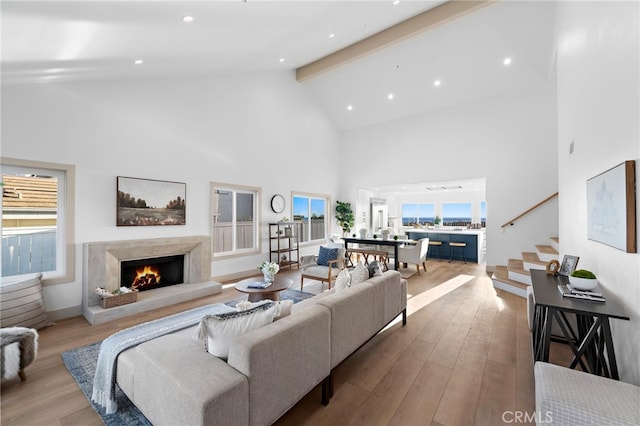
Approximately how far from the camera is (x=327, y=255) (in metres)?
4.95

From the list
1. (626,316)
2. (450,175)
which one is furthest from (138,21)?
(450,175)

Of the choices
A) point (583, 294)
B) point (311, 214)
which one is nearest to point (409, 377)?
point (583, 294)

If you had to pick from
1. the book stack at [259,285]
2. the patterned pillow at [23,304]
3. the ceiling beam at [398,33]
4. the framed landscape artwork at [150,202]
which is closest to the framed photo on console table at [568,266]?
the book stack at [259,285]

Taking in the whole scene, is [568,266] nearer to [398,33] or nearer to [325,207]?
[398,33]

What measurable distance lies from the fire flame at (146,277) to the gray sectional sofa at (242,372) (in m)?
2.86

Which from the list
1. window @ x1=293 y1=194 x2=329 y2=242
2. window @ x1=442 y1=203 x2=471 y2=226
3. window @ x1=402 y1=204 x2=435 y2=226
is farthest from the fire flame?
window @ x1=442 y1=203 x2=471 y2=226

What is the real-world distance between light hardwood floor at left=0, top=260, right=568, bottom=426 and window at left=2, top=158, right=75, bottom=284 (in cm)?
84

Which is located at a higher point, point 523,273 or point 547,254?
point 547,254

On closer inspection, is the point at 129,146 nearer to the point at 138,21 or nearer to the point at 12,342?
the point at 138,21

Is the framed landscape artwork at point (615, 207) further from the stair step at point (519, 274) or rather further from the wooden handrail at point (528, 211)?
the wooden handrail at point (528, 211)

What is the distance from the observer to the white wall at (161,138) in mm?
3436

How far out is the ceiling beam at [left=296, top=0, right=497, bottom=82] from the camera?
14.9 ft

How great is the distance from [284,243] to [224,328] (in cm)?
538

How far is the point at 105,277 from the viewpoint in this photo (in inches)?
148
